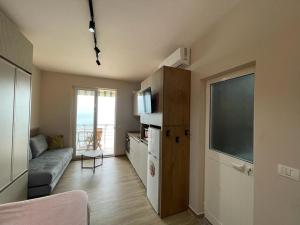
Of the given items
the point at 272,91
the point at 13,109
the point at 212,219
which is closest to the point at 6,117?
the point at 13,109

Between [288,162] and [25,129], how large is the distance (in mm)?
3267

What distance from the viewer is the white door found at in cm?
175

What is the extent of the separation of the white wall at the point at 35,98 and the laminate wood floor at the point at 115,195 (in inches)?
60.3

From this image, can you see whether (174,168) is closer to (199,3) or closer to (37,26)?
(199,3)

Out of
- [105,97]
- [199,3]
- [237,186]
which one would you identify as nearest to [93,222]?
[237,186]

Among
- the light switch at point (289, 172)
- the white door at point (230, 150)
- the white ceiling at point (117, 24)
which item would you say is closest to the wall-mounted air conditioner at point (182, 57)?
the white ceiling at point (117, 24)

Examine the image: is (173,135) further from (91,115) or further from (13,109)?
(91,115)

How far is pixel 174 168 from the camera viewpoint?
247 cm

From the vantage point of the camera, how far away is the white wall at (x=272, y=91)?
1.25 metres

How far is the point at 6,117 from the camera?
190 cm

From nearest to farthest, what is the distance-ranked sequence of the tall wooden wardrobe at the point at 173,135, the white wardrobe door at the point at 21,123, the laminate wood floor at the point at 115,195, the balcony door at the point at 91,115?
the white wardrobe door at the point at 21,123, the laminate wood floor at the point at 115,195, the tall wooden wardrobe at the point at 173,135, the balcony door at the point at 91,115

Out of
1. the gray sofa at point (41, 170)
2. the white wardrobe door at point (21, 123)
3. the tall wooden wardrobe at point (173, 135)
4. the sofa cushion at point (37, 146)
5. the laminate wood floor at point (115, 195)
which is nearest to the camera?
the white wardrobe door at point (21, 123)

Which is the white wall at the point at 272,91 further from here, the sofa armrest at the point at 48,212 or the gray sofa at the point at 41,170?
the gray sofa at the point at 41,170

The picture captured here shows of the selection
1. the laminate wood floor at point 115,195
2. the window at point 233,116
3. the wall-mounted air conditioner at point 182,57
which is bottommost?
the laminate wood floor at point 115,195
